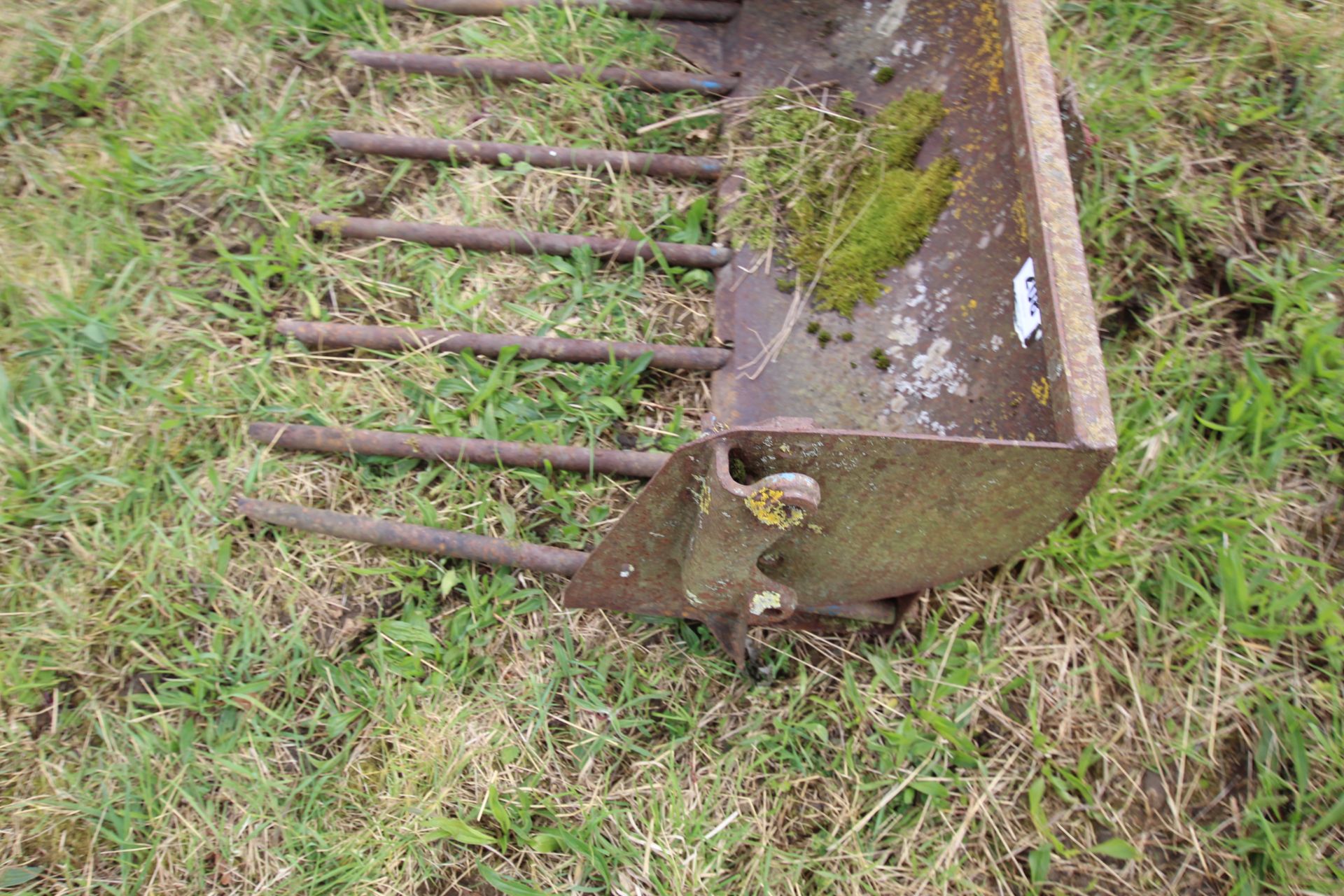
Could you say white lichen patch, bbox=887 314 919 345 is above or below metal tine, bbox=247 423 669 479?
above

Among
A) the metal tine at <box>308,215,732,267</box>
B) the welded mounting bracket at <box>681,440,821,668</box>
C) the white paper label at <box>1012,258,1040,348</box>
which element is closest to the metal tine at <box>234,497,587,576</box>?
the welded mounting bracket at <box>681,440,821,668</box>

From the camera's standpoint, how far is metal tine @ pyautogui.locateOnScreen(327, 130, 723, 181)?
2328 millimetres

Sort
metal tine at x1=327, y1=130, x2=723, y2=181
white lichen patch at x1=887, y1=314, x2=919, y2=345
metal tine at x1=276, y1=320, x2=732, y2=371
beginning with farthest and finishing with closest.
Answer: metal tine at x1=327, y1=130, x2=723, y2=181 < metal tine at x1=276, y1=320, x2=732, y2=371 < white lichen patch at x1=887, y1=314, x2=919, y2=345

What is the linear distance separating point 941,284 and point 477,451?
3.64 ft

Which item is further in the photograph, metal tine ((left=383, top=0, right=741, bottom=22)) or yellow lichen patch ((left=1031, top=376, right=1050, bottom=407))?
metal tine ((left=383, top=0, right=741, bottom=22))

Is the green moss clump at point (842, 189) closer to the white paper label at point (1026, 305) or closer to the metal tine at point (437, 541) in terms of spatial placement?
the white paper label at point (1026, 305)

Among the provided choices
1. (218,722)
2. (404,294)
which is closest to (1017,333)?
(404,294)

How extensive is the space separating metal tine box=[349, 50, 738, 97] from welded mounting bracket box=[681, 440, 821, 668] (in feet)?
4.68

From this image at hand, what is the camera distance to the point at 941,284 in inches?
77.5

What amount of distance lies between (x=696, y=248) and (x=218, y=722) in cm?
153

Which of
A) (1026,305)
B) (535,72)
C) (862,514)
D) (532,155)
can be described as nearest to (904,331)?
(1026,305)

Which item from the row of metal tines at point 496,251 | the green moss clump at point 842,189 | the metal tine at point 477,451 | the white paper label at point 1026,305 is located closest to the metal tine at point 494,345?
the row of metal tines at point 496,251

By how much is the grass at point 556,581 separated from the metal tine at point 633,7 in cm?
11

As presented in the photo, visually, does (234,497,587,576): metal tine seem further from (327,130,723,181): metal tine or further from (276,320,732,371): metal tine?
(327,130,723,181): metal tine
